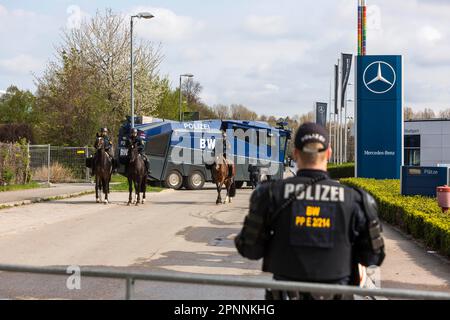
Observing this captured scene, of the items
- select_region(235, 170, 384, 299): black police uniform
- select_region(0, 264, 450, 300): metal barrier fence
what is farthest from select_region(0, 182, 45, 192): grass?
select_region(235, 170, 384, 299): black police uniform

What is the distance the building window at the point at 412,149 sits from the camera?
195 feet

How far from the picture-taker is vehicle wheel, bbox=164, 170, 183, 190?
97.3 feet

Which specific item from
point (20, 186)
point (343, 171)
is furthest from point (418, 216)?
point (343, 171)

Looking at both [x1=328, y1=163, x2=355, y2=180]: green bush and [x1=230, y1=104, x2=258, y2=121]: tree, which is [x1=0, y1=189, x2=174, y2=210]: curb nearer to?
[x1=328, y1=163, x2=355, y2=180]: green bush

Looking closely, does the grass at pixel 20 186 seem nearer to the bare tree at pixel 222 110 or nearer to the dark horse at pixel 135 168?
the dark horse at pixel 135 168

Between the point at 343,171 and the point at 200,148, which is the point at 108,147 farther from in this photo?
the point at 343,171

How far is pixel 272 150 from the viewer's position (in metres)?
32.1

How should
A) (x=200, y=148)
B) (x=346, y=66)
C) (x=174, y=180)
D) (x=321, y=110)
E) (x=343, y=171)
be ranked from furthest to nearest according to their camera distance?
(x=343, y=171) < (x=321, y=110) < (x=346, y=66) < (x=200, y=148) < (x=174, y=180)

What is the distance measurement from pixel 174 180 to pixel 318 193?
2647 cm

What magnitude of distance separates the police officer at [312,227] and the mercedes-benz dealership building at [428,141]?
56.3m

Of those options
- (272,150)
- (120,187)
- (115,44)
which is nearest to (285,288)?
(120,187)

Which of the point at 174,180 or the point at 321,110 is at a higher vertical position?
the point at 321,110

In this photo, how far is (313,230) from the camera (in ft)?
11.3
